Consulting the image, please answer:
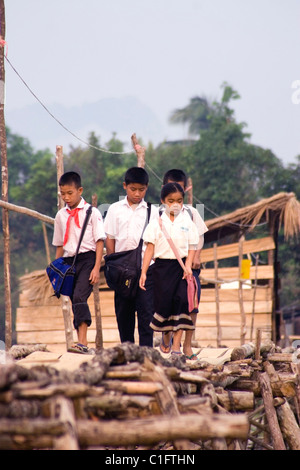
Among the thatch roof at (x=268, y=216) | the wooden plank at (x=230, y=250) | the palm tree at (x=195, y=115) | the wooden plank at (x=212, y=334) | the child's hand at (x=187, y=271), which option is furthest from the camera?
the palm tree at (x=195, y=115)

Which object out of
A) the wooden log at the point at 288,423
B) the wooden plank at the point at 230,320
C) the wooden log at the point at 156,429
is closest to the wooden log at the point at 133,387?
the wooden log at the point at 156,429

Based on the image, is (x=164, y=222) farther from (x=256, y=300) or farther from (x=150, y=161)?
→ (x=150, y=161)

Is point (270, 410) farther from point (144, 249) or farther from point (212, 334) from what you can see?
point (212, 334)

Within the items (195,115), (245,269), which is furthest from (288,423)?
(195,115)

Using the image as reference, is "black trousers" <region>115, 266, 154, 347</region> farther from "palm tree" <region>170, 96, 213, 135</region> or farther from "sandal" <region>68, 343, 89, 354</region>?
"palm tree" <region>170, 96, 213, 135</region>

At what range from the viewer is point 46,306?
14.7m

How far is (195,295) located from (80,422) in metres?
3.23

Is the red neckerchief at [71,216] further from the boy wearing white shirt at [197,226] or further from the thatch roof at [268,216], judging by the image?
the thatch roof at [268,216]

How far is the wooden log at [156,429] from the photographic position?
3.56m

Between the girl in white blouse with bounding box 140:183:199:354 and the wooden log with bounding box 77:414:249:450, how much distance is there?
3.04 m

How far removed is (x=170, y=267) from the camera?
22.1 feet

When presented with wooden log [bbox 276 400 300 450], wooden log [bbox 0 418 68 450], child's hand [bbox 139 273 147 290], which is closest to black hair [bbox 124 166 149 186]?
child's hand [bbox 139 273 147 290]

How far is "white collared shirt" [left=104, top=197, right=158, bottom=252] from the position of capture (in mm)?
6914
